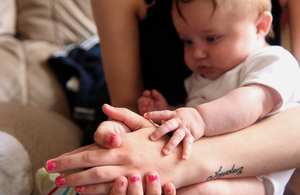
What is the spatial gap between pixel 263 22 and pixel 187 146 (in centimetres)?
47

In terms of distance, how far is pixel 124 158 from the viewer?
1.59 feet

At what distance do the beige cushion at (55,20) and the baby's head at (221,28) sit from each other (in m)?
0.77

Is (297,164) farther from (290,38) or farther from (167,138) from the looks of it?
(290,38)

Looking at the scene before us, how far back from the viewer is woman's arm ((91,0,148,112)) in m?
0.75

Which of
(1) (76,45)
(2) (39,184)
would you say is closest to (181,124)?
(2) (39,184)

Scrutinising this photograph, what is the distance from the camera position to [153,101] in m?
0.82

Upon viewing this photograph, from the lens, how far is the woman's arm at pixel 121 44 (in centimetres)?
75

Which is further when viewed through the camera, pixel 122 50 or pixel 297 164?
pixel 122 50

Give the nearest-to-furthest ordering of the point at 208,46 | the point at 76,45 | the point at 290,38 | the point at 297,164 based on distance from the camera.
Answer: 1. the point at 297,164
2. the point at 208,46
3. the point at 290,38
4. the point at 76,45

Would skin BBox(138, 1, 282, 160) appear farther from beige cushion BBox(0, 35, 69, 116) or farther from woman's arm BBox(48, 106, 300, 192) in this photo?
beige cushion BBox(0, 35, 69, 116)

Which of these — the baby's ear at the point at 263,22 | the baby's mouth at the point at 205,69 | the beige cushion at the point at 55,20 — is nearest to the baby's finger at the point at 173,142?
the baby's mouth at the point at 205,69

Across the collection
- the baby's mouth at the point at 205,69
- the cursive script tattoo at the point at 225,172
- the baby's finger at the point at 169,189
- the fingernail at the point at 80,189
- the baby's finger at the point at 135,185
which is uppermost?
the baby's mouth at the point at 205,69

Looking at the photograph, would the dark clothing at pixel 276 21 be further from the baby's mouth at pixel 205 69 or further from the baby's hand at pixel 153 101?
the baby's hand at pixel 153 101

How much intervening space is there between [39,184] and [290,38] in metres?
0.99
